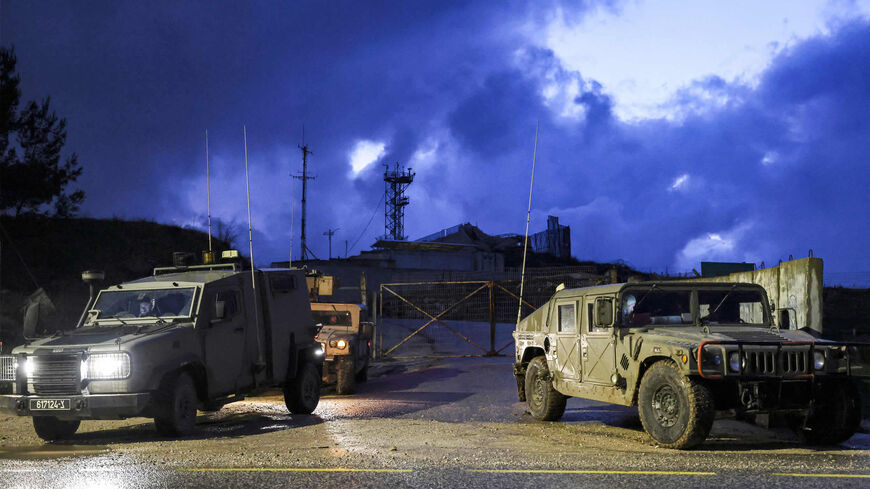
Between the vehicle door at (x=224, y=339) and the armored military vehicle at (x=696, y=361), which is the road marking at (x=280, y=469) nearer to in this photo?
the armored military vehicle at (x=696, y=361)

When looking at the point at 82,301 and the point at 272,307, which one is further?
the point at 82,301

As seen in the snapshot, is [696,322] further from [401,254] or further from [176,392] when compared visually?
[401,254]

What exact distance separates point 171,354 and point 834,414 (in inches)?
311

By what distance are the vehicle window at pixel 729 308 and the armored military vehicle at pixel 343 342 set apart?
722 centimetres

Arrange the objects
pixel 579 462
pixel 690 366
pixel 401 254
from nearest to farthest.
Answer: pixel 579 462 < pixel 690 366 < pixel 401 254

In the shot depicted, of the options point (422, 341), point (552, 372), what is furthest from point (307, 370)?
point (422, 341)

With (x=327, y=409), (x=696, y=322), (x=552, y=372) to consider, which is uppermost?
(x=696, y=322)

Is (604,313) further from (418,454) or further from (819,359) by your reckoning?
(418,454)

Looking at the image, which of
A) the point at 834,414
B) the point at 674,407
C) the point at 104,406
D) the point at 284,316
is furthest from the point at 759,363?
the point at 104,406

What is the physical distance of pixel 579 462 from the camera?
7.58 metres

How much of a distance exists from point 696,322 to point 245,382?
6.39 meters

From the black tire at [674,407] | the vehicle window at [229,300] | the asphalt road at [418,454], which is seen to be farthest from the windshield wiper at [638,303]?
the vehicle window at [229,300]

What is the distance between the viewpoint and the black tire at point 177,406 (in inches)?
376

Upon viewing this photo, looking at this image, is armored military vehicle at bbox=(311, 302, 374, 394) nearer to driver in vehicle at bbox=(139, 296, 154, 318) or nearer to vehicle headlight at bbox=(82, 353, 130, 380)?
driver in vehicle at bbox=(139, 296, 154, 318)
